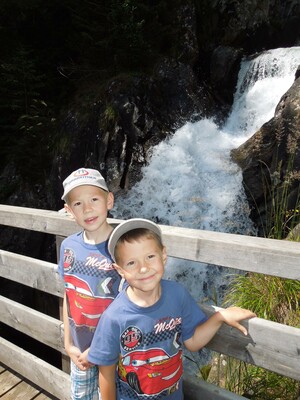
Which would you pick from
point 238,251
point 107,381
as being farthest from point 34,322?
point 238,251

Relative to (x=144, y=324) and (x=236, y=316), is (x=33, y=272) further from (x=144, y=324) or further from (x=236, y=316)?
(x=236, y=316)

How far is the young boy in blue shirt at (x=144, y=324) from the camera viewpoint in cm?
152

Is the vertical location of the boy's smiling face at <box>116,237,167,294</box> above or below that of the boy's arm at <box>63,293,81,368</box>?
above

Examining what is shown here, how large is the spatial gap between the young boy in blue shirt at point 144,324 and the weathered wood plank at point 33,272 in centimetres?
79

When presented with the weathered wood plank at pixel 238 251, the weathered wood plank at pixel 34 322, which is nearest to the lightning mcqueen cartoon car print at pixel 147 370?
the weathered wood plank at pixel 238 251

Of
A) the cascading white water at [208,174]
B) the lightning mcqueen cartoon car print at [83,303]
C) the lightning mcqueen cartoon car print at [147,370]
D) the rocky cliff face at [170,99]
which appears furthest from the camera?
the rocky cliff face at [170,99]

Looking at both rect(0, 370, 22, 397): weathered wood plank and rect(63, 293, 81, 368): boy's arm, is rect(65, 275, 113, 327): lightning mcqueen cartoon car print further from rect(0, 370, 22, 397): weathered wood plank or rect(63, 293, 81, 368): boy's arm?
rect(0, 370, 22, 397): weathered wood plank

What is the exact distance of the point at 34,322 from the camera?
257 cm

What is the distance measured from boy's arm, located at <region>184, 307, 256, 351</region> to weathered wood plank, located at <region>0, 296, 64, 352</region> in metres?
1.04

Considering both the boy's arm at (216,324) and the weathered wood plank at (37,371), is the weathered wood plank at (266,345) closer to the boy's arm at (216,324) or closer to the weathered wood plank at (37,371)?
the boy's arm at (216,324)

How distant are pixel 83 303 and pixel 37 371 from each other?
4.00 ft

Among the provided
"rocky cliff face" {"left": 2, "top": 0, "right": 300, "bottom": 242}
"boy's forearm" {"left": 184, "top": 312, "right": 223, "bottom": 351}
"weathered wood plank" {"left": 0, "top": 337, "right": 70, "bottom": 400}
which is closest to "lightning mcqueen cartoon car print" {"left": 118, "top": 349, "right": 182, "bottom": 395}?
"boy's forearm" {"left": 184, "top": 312, "right": 223, "bottom": 351}

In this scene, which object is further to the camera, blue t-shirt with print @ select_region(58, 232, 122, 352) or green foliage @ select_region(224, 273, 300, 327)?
green foliage @ select_region(224, 273, 300, 327)

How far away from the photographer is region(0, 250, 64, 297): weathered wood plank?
7.60ft
